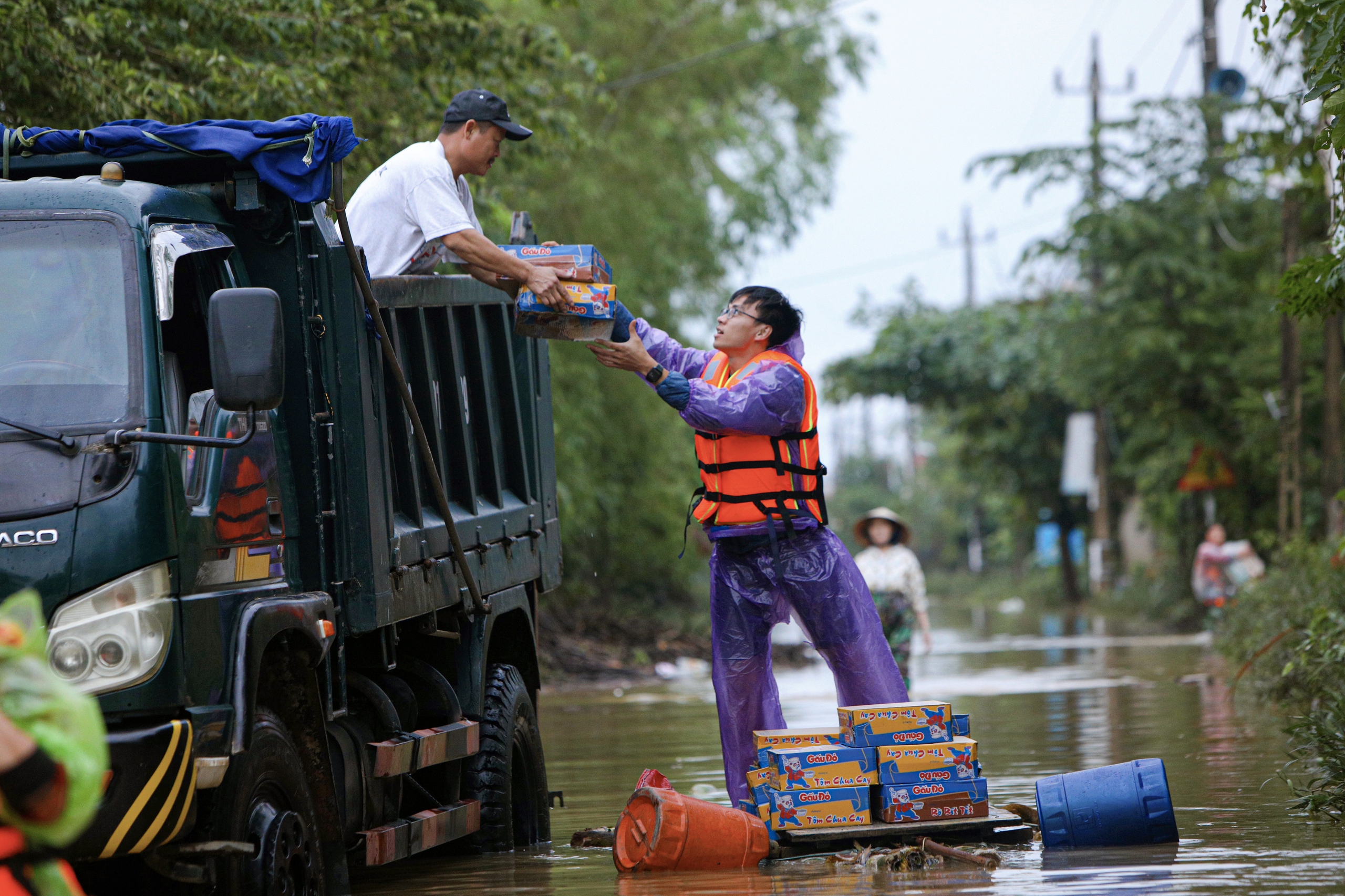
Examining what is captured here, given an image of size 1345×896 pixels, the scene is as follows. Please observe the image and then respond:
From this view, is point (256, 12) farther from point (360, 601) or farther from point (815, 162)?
point (815, 162)

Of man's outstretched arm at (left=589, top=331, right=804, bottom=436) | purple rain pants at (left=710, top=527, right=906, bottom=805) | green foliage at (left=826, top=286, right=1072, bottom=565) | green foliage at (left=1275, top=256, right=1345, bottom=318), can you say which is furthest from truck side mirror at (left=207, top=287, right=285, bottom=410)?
green foliage at (left=826, top=286, right=1072, bottom=565)

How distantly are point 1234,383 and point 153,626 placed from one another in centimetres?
2202

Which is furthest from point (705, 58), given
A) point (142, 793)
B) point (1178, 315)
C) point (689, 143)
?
point (142, 793)

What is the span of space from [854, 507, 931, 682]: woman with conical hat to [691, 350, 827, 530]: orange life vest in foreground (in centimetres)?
559

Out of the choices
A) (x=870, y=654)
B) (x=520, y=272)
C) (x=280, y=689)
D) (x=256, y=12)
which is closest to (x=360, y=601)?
(x=280, y=689)

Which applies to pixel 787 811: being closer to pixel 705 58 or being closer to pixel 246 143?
pixel 246 143

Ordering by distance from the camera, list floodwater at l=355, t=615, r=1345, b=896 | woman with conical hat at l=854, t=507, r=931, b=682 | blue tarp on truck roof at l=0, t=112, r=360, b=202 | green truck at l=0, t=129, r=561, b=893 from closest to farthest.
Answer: green truck at l=0, t=129, r=561, b=893
blue tarp on truck roof at l=0, t=112, r=360, b=202
floodwater at l=355, t=615, r=1345, b=896
woman with conical hat at l=854, t=507, r=931, b=682

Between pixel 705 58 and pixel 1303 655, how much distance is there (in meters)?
14.5

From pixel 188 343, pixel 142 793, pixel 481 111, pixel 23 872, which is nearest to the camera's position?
pixel 23 872

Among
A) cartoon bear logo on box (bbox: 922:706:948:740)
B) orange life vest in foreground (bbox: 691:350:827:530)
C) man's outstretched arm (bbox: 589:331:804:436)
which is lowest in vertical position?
cartoon bear logo on box (bbox: 922:706:948:740)

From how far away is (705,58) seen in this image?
23.2 meters

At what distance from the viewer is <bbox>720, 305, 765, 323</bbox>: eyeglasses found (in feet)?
25.3

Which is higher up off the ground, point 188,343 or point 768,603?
point 188,343

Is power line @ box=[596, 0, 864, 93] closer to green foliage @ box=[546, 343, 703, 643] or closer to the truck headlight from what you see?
green foliage @ box=[546, 343, 703, 643]
